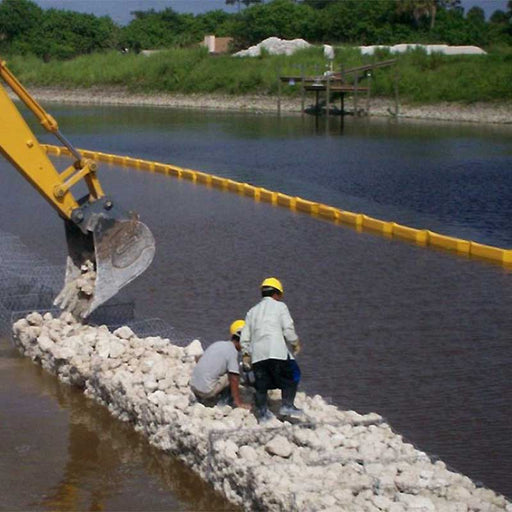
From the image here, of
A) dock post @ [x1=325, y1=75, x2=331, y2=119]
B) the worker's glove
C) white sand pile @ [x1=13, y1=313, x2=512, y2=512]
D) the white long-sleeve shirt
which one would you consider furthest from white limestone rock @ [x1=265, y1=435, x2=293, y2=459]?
dock post @ [x1=325, y1=75, x2=331, y2=119]

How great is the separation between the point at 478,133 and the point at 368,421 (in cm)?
4290

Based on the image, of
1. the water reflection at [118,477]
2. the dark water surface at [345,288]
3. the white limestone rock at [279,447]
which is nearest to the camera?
the white limestone rock at [279,447]

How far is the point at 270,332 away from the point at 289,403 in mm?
800

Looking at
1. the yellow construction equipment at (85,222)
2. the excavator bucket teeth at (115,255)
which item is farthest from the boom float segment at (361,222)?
the excavator bucket teeth at (115,255)

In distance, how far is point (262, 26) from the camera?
337 feet

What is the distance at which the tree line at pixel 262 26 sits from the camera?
8862 centimetres

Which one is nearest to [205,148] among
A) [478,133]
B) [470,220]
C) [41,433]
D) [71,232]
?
[478,133]

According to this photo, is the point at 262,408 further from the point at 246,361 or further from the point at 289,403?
the point at 246,361

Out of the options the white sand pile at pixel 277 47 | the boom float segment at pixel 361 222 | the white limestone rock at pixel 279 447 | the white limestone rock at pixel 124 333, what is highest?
the white limestone rock at pixel 279 447

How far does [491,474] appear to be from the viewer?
10.9 m

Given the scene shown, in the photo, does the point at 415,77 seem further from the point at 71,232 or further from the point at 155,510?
the point at 155,510

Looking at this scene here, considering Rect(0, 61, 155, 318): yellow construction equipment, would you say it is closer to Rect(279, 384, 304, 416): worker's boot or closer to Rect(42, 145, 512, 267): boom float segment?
Rect(279, 384, 304, 416): worker's boot

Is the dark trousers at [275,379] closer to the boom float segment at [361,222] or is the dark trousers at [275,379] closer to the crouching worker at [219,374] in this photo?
the crouching worker at [219,374]

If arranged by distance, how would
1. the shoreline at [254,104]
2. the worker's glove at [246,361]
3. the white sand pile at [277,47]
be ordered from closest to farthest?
1. the worker's glove at [246,361]
2. the shoreline at [254,104]
3. the white sand pile at [277,47]
